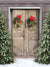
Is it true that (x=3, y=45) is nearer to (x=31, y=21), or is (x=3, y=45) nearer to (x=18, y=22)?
(x=18, y=22)

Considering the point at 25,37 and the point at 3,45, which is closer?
the point at 3,45

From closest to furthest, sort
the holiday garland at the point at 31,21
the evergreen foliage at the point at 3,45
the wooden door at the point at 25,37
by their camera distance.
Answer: the evergreen foliage at the point at 3,45 < the holiday garland at the point at 31,21 < the wooden door at the point at 25,37

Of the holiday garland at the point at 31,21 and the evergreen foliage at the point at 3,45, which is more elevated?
the holiday garland at the point at 31,21

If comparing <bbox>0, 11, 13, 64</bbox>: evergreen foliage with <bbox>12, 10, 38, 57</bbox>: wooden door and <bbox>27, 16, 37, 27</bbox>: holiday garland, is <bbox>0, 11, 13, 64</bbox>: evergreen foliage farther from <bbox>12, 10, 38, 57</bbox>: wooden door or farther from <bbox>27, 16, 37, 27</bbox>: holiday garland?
<bbox>27, 16, 37, 27</bbox>: holiday garland

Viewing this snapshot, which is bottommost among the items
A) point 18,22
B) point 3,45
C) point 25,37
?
point 3,45

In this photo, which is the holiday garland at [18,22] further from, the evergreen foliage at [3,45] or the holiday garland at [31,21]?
the evergreen foliage at [3,45]

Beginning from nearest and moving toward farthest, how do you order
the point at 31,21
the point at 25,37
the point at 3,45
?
the point at 3,45 < the point at 31,21 < the point at 25,37

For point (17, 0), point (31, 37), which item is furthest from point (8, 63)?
point (17, 0)

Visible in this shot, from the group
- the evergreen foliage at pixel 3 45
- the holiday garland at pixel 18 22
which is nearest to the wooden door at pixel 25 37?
the holiday garland at pixel 18 22

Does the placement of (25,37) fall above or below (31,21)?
below

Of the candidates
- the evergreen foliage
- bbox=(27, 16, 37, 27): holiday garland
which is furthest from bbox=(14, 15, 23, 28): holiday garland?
the evergreen foliage

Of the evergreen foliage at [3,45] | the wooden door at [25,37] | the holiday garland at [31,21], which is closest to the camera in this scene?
the evergreen foliage at [3,45]

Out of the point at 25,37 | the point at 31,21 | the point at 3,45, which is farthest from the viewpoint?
the point at 25,37

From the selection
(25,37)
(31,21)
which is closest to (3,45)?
(25,37)
